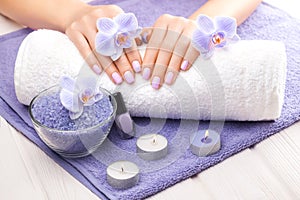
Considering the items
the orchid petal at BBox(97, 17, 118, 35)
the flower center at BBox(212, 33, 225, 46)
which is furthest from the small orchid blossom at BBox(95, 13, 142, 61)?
the flower center at BBox(212, 33, 225, 46)

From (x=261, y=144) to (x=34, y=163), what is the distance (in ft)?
0.98

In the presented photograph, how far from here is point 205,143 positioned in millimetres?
675

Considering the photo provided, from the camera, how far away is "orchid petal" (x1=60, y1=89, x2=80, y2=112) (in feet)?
2.14

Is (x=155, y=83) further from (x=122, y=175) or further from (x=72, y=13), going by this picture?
(x=72, y=13)

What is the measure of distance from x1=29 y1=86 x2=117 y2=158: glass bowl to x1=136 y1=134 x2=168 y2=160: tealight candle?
48 mm

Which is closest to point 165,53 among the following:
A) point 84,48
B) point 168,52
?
point 168,52

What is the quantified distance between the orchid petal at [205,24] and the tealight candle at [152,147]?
158 mm

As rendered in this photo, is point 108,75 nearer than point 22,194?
No

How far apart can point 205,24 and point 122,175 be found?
239 mm

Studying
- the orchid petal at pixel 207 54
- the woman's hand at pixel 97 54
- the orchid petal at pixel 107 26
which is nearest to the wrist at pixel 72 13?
the woman's hand at pixel 97 54

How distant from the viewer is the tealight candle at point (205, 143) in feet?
2.19

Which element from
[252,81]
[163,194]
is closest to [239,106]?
[252,81]

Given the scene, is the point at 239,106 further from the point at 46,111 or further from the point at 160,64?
the point at 46,111

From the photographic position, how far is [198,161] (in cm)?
66
